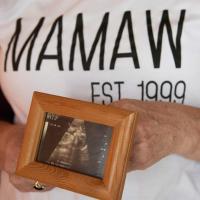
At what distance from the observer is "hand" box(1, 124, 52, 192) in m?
0.76

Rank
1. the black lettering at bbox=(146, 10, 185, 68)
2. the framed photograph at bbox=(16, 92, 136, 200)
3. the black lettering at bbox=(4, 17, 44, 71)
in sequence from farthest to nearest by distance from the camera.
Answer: the black lettering at bbox=(4, 17, 44, 71) < the black lettering at bbox=(146, 10, 185, 68) < the framed photograph at bbox=(16, 92, 136, 200)

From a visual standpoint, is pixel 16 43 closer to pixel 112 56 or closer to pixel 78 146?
pixel 112 56

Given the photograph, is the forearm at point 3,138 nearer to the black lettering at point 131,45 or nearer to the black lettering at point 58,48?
the black lettering at point 58,48

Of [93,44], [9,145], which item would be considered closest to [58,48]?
[93,44]

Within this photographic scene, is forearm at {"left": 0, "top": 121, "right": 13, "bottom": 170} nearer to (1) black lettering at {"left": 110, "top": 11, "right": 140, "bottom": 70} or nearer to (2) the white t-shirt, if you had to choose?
(2) the white t-shirt

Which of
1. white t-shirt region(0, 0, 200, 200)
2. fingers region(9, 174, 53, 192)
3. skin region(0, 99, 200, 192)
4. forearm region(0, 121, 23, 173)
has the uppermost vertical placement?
white t-shirt region(0, 0, 200, 200)

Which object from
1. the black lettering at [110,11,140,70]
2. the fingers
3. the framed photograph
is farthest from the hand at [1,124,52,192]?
the black lettering at [110,11,140,70]

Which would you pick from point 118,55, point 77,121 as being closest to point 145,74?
point 118,55

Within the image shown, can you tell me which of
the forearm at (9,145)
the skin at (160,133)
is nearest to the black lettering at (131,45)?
the skin at (160,133)

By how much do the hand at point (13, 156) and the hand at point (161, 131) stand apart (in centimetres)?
22

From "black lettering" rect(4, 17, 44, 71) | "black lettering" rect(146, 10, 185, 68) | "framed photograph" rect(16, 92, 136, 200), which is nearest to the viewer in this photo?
"framed photograph" rect(16, 92, 136, 200)

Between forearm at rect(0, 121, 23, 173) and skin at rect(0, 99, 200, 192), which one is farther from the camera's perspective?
forearm at rect(0, 121, 23, 173)

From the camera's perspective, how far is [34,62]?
83cm

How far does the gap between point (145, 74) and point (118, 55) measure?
0.06 meters
